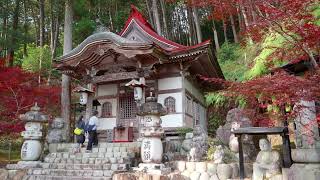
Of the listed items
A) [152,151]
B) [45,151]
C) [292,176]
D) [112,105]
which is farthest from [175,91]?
[292,176]

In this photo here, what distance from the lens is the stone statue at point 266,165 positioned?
25.0 ft

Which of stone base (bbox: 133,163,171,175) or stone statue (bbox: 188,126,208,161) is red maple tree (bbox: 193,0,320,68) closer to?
stone statue (bbox: 188,126,208,161)

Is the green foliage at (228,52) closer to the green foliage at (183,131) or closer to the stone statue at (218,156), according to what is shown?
the green foliage at (183,131)

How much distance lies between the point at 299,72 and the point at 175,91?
6.16m

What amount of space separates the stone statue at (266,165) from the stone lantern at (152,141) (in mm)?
2452

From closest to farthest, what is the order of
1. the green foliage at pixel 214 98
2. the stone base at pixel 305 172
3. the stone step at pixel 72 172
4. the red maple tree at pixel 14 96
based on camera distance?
the stone base at pixel 305 172
the stone step at pixel 72 172
the red maple tree at pixel 14 96
the green foliage at pixel 214 98

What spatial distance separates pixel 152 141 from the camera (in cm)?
873

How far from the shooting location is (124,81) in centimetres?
1420

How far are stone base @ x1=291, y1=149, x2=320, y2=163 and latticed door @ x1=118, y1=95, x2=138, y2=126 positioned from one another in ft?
26.6

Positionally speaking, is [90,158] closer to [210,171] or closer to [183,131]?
[210,171]

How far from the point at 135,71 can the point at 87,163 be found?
4.71 m

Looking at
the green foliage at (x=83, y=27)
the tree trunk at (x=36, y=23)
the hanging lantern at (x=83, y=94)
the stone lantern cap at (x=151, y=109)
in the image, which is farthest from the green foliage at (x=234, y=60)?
the tree trunk at (x=36, y=23)

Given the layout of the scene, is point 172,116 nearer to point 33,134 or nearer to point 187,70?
point 187,70

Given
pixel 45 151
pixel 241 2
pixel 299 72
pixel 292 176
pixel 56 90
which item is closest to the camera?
pixel 241 2
